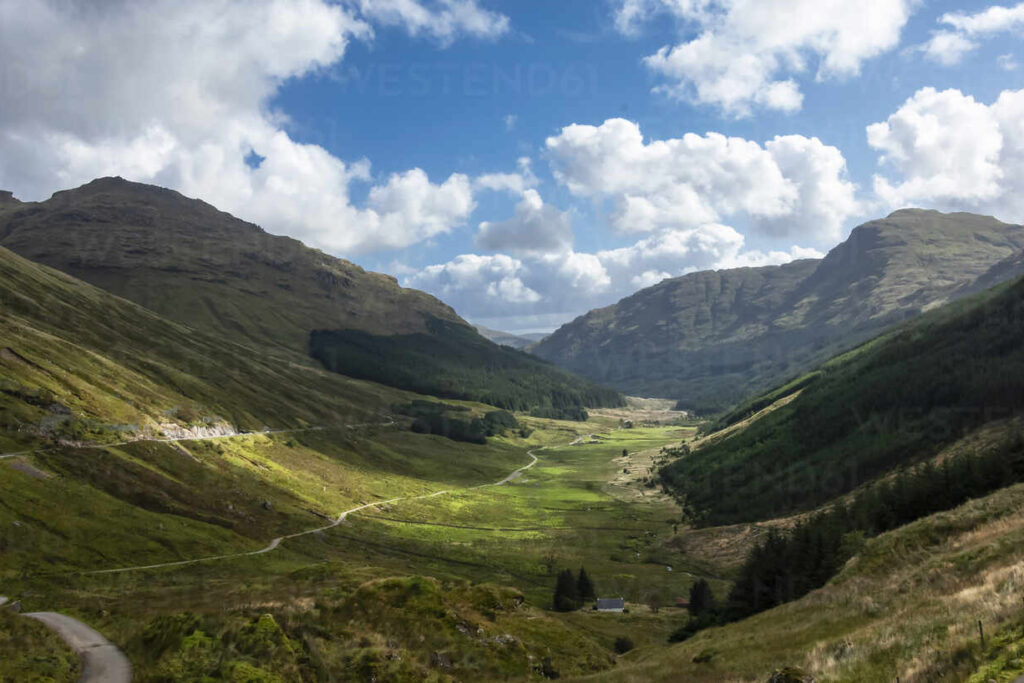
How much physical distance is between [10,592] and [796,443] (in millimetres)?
192631

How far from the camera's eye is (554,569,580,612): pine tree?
98.1 m

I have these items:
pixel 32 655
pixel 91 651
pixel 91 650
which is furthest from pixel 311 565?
pixel 32 655

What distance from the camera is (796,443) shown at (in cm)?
18775

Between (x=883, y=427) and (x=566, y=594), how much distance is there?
381 ft

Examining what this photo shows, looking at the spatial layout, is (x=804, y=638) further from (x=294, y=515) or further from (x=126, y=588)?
(x=294, y=515)

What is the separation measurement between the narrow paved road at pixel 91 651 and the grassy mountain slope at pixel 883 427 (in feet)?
463

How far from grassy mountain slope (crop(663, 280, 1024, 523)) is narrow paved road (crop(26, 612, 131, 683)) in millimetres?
141132

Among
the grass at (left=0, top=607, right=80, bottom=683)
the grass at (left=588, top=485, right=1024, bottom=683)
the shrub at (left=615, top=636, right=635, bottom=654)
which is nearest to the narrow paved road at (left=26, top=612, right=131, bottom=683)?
the grass at (left=0, top=607, right=80, bottom=683)

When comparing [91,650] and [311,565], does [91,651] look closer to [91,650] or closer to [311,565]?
[91,650]

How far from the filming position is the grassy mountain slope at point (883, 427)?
142 metres

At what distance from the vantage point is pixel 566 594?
331 ft

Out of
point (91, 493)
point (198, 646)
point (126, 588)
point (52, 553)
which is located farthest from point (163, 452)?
point (198, 646)

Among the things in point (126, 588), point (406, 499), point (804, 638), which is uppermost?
point (804, 638)

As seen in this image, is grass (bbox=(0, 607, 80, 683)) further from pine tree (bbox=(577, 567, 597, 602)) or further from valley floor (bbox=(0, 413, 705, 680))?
pine tree (bbox=(577, 567, 597, 602))
